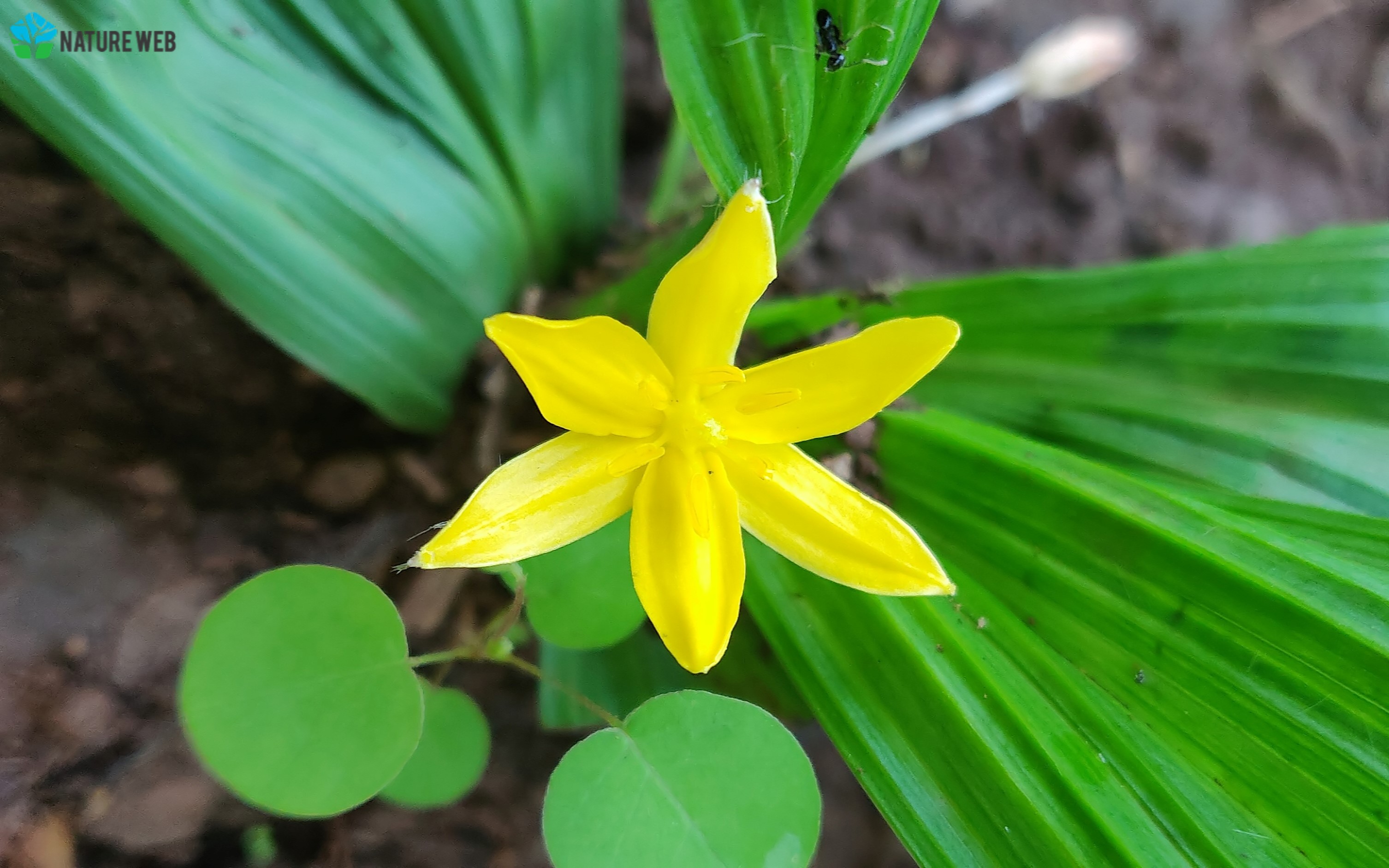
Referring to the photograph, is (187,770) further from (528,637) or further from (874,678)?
(874,678)

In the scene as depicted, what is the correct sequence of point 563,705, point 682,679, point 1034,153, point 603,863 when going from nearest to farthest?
point 603,863
point 563,705
point 682,679
point 1034,153

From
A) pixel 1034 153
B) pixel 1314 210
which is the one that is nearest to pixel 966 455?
pixel 1034 153

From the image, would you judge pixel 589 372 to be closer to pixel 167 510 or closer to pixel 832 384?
pixel 832 384

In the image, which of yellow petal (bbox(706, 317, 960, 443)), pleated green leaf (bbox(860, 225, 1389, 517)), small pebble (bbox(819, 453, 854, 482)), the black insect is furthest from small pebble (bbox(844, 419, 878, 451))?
the black insect

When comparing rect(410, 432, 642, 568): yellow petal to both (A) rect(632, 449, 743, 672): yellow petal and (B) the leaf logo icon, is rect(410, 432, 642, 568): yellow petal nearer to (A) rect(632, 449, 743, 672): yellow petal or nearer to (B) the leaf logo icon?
(A) rect(632, 449, 743, 672): yellow petal

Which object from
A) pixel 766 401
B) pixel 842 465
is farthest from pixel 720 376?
pixel 842 465
